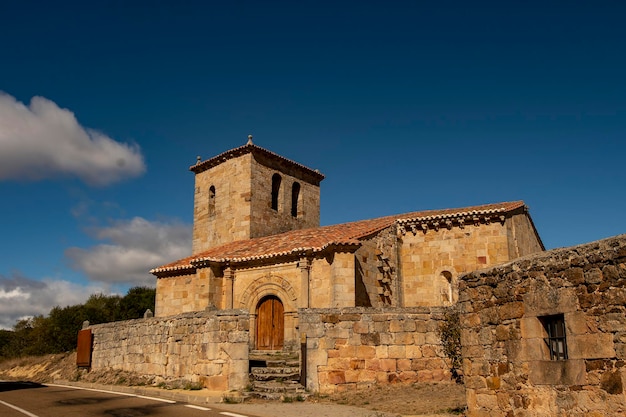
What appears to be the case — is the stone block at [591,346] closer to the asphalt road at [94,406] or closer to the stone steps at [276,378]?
the asphalt road at [94,406]

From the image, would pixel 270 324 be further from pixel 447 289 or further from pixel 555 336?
pixel 555 336

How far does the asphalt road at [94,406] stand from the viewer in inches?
396

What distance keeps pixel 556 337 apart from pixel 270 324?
13.8 m

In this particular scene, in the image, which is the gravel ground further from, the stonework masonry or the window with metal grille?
the stonework masonry

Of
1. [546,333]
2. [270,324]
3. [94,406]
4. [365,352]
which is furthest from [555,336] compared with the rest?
[270,324]

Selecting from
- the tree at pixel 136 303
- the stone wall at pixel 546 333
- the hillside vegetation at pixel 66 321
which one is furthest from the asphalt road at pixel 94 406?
the tree at pixel 136 303

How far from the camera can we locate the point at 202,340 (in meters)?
13.6

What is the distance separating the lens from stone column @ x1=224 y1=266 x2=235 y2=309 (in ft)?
68.8

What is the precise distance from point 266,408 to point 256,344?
937 centimetres

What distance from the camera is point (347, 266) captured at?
18.2 m

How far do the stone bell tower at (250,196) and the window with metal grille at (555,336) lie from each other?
19.4 meters

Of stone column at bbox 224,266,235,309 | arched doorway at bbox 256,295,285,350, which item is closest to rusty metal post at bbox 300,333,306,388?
arched doorway at bbox 256,295,285,350

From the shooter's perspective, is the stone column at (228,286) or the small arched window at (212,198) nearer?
the stone column at (228,286)

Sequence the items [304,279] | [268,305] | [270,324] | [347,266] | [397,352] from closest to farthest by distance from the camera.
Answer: [397,352] < [347,266] < [304,279] < [270,324] < [268,305]
